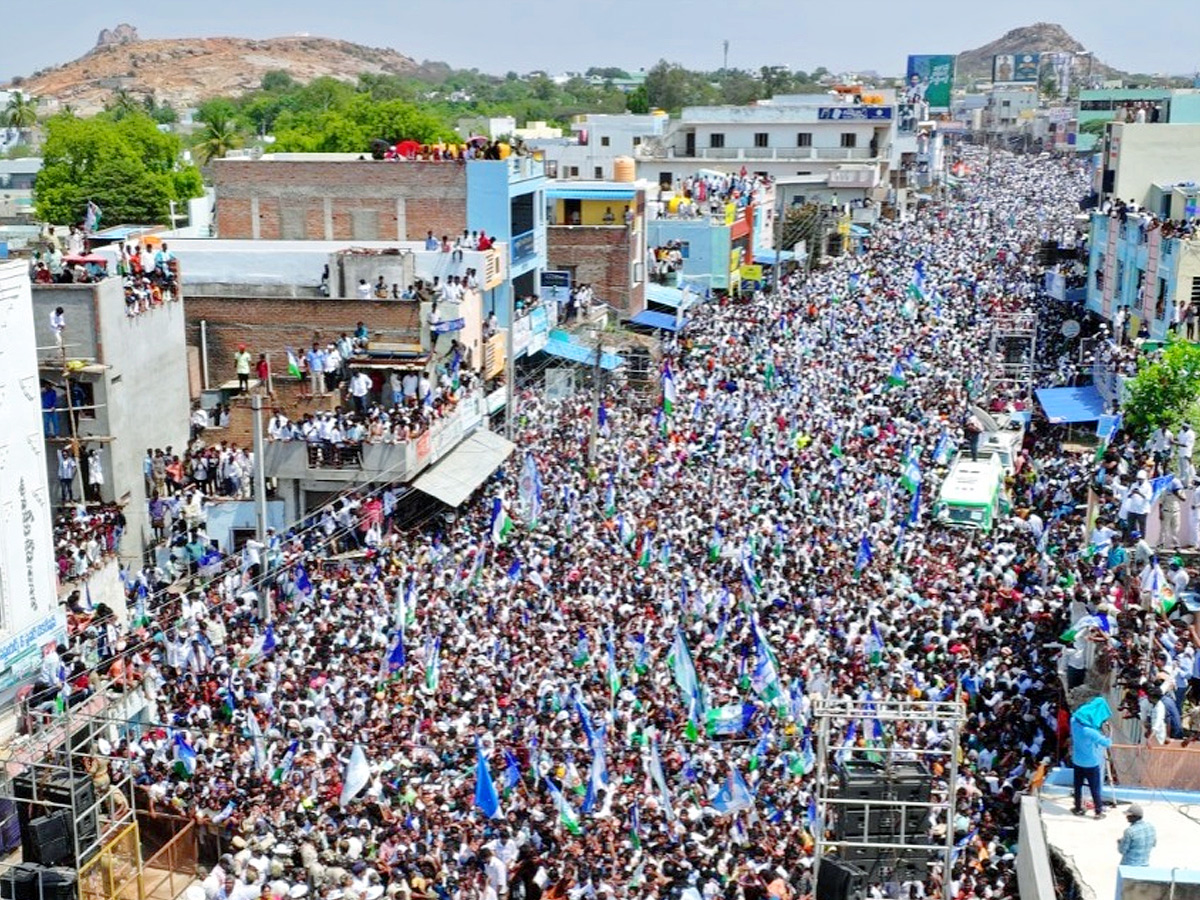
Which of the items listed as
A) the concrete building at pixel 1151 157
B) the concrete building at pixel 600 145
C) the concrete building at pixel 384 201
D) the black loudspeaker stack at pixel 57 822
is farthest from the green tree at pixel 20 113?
the black loudspeaker stack at pixel 57 822

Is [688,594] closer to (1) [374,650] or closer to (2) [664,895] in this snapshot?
(1) [374,650]

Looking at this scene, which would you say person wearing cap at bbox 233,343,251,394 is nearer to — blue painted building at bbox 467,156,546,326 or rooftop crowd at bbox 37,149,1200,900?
rooftop crowd at bbox 37,149,1200,900

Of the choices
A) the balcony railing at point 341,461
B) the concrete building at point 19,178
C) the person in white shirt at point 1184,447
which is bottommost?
the balcony railing at point 341,461

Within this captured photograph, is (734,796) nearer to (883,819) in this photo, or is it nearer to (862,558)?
(883,819)

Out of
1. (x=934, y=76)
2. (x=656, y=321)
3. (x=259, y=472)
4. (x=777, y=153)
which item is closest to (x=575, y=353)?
(x=656, y=321)

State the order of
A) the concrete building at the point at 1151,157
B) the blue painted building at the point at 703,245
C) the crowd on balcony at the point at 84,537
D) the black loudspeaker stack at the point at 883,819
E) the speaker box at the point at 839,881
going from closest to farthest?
the speaker box at the point at 839,881 < the black loudspeaker stack at the point at 883,819 < the crowd on balcony at the point at 84,537 < the concrete building at the point at 1151,157 < the blue painted building at the point at 703,245

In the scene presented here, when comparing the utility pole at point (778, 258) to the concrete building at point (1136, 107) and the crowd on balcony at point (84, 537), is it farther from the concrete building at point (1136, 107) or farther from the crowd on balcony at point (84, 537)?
the crowd on balcony at point (84, 537)

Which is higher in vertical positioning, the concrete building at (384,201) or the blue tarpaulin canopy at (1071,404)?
the concrete building at (384,201)
